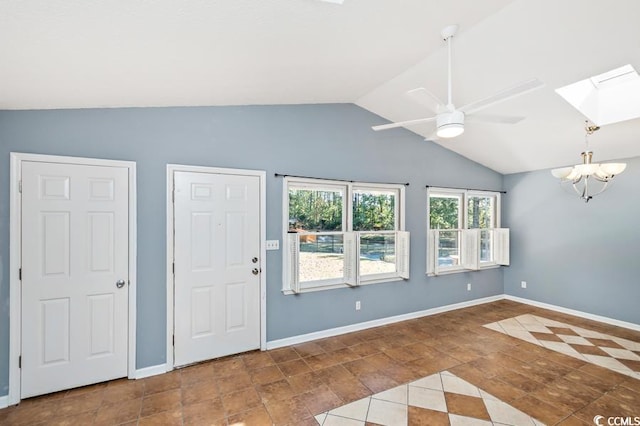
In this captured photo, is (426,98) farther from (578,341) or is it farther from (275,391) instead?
(578,341)

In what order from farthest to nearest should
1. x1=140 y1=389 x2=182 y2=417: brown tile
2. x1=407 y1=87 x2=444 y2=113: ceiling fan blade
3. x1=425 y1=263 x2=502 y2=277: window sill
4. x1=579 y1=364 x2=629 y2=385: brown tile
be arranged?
x1=425 y1=263 x2=502 y2=277: window sill, x1=579 y1=364 x2=629 y2=385: brown tile, x1=140 y1=389 x2=182 y2=417: brown tile, x1=407 y1=87 x2=444 y2=113: ceiling fan blade

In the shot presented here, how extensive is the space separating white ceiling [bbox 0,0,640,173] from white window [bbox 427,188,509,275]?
1.88 metres

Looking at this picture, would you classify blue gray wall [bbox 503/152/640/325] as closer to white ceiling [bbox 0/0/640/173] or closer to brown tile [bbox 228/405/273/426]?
white ceiling [bbox 0/0/640/173]

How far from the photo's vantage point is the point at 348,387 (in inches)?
105

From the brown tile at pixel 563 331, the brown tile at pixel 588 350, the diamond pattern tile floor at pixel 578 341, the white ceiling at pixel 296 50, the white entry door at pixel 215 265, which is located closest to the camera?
the white ceiling at pixel 296 50

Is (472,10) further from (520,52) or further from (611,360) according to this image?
(611,360)

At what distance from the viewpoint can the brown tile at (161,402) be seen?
7.67ft

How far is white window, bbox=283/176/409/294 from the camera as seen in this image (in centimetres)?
369

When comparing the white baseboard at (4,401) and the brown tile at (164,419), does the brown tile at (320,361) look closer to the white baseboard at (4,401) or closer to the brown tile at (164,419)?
the brown tile at (164,419)

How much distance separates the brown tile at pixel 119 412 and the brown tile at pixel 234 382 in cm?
65

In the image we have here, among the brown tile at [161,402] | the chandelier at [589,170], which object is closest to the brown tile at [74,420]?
the brown tile at [161,402]

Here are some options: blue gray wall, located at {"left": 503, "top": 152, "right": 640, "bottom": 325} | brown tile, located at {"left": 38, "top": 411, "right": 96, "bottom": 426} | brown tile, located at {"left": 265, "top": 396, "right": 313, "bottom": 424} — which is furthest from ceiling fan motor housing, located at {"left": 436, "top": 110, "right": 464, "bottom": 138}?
blue gray wall, located at {"left": 503, "top": 152, "right": 640, "bottom": 325}

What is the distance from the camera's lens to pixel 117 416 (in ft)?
7.41

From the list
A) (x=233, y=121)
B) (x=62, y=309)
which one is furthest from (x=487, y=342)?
(x=62, y=309)
